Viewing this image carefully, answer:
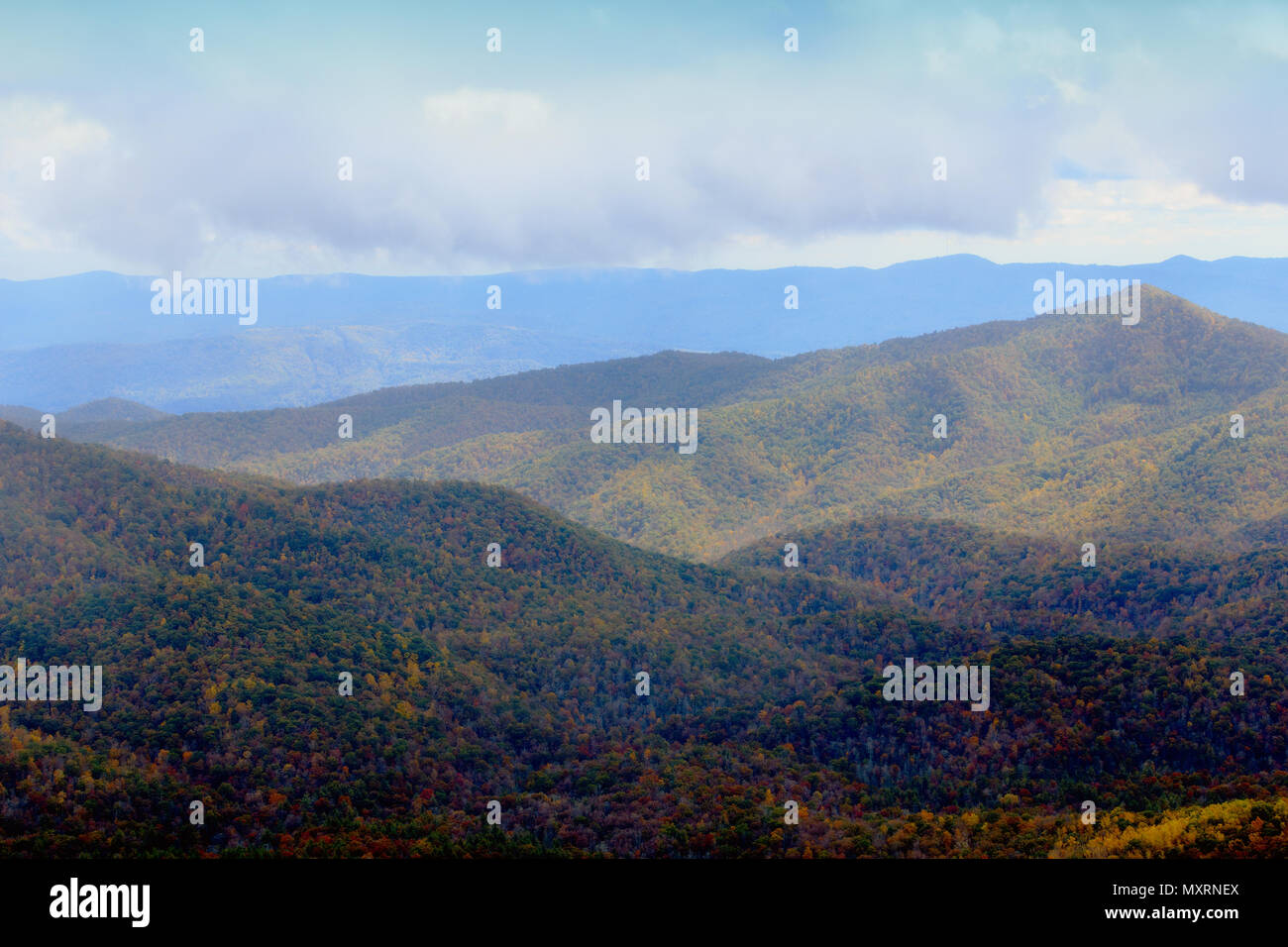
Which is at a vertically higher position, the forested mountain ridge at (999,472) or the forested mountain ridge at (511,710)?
the forested mountain ridge at (999,472)

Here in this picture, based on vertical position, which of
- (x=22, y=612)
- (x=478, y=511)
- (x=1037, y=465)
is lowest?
(x=22, y=612)

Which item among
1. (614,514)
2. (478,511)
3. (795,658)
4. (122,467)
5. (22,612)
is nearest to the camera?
(22,612)

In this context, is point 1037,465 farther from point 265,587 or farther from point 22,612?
point 22,612

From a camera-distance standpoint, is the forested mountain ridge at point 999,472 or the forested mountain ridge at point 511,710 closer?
the forested mountain ridge at point 511,710

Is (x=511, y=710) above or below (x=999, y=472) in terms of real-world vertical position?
below

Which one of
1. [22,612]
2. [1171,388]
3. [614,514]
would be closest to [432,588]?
[22,612]

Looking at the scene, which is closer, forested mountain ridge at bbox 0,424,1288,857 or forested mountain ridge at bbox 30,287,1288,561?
forested mountain ridge at bbox 0,424,1288,857

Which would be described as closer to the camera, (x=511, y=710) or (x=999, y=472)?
(x=511, y=710)

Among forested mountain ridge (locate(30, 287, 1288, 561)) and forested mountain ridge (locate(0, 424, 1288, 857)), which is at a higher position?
forested mountain ridge (locate(30, 287, 1288, 561))
